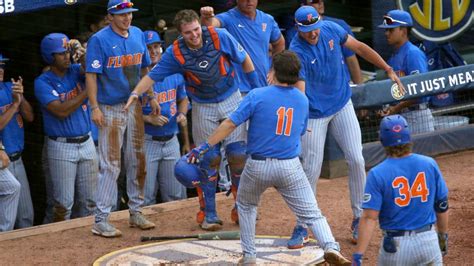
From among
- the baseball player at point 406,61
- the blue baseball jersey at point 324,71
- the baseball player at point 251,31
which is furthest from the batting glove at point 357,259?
the baseball player at point 406,61

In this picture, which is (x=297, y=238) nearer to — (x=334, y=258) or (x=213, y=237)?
(x=213, y=237)

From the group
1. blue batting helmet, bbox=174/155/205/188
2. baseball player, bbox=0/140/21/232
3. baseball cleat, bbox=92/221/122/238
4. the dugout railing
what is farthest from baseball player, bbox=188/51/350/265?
the dugout railing

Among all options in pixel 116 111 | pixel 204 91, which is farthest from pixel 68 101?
pixel 204 91

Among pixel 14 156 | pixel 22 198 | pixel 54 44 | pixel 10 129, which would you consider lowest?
A: pixel 22 198

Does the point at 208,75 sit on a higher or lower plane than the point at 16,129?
higher

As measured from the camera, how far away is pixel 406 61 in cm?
1002

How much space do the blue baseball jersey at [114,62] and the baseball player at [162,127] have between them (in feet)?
2.86

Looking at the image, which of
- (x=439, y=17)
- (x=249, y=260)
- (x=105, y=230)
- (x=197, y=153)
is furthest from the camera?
(x=439, y=17)

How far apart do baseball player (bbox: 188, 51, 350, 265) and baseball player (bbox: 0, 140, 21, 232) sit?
6.21 ft

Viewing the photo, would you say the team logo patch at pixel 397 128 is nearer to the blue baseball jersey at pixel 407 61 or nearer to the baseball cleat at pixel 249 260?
the baseball cleat at pixel 249 260

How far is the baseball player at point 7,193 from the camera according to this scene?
8.22 metres

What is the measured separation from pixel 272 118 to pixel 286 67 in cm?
32

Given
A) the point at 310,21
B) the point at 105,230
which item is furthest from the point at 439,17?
the point at 105,230

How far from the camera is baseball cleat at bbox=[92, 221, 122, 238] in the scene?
26.6ft
